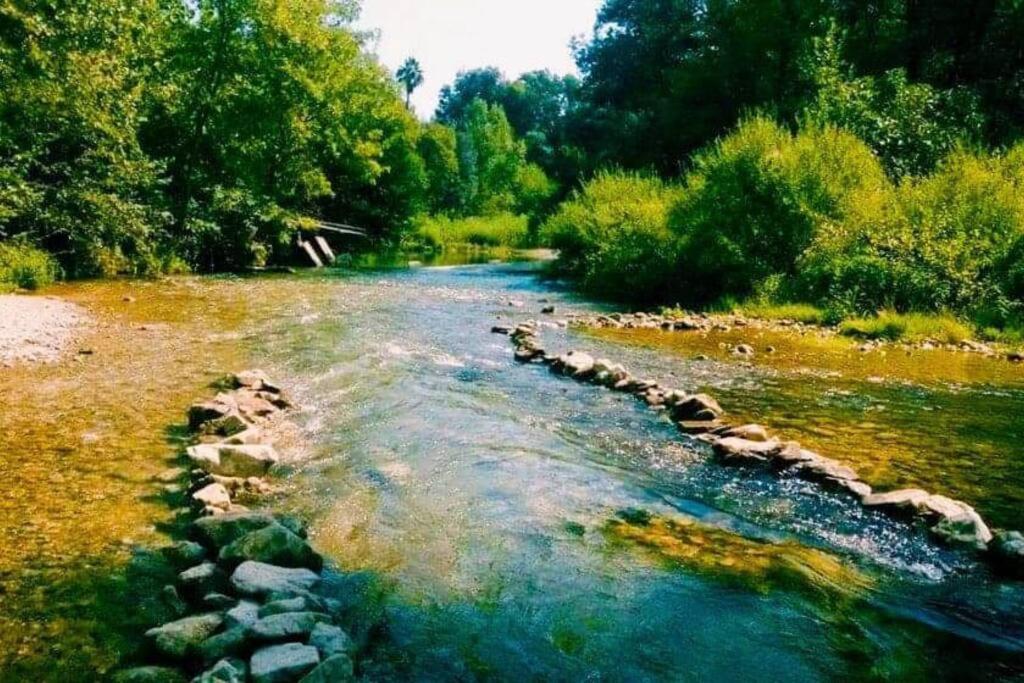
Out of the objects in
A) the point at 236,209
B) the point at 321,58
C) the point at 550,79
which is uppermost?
the point at 550,79

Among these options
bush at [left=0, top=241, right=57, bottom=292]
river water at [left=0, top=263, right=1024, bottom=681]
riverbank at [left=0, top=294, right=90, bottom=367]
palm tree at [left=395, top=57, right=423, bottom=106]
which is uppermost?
palm tree at [left=395, top=57, right=423, bottom=106]

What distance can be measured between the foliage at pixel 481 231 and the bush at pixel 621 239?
2376 centimetres

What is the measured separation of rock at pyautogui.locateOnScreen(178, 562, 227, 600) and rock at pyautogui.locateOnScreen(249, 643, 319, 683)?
3.03ft

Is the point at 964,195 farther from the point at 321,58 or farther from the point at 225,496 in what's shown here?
the point at 321,58

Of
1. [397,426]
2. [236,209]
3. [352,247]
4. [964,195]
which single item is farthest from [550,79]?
[397,426]

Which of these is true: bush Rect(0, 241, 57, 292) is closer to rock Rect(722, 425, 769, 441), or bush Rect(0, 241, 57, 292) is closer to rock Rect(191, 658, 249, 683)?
rock Rect(722, 425, 769, 441)

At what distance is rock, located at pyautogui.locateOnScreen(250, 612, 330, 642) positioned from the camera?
3793mm

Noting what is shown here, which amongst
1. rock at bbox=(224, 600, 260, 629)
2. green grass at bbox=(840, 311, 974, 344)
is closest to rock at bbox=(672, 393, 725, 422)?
rock at bbox=(224, 600, 260, 629)

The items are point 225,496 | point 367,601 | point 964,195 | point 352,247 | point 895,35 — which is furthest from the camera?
point 352,247

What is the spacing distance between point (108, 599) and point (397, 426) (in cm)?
406

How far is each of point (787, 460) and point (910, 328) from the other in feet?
32.9

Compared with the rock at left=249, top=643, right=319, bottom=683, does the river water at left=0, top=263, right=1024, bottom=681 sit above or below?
below

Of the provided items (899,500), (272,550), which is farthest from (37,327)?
(899,500)

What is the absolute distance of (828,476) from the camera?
6.47 m
